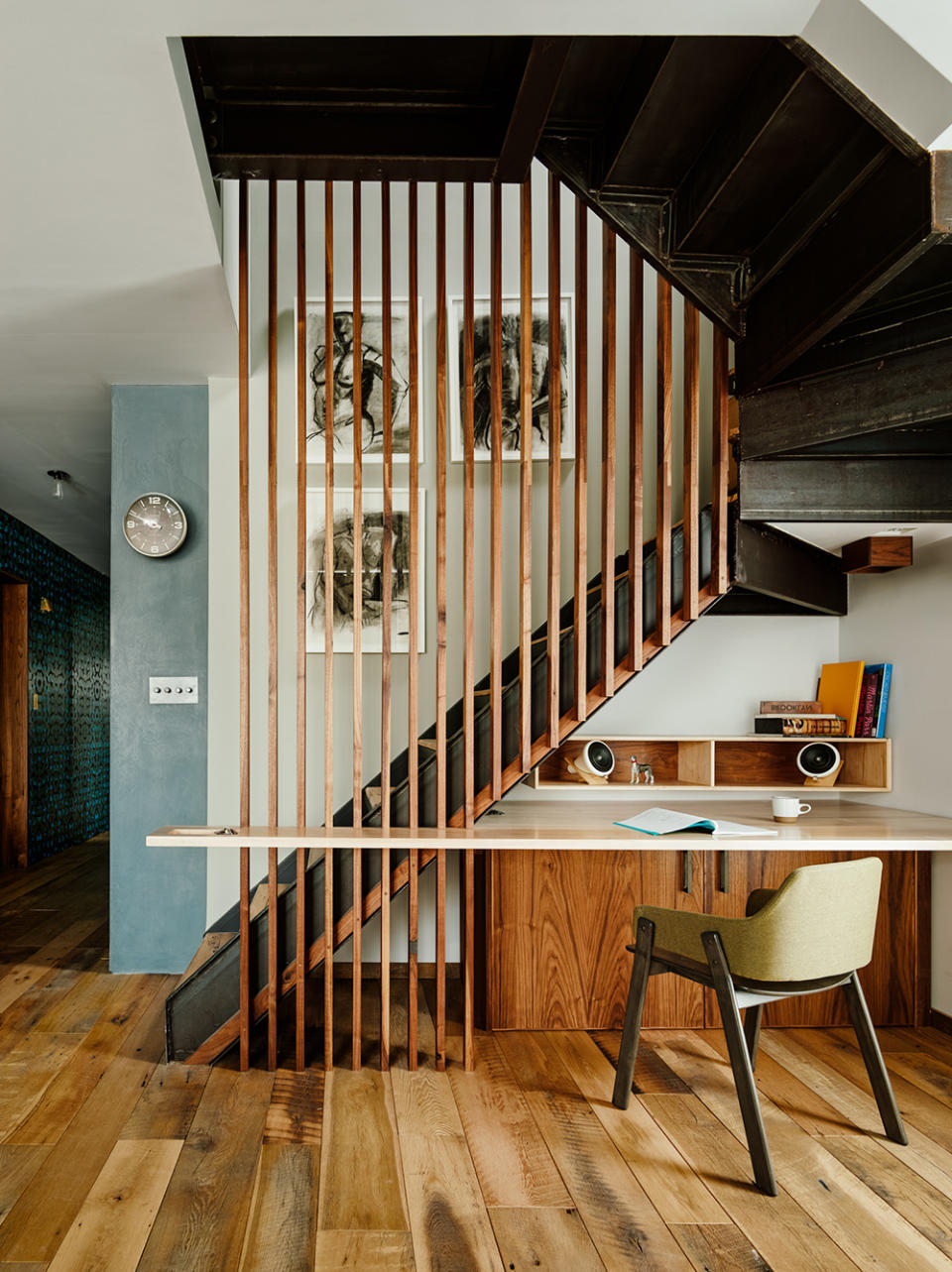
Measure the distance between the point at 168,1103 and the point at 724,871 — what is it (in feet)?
6.60

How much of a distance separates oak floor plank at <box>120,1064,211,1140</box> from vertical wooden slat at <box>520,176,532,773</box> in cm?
146

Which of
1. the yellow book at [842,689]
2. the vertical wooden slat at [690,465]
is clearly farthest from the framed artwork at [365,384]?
the yellow book at [842,689]

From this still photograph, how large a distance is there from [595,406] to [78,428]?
2.75m

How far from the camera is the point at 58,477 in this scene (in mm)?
6000

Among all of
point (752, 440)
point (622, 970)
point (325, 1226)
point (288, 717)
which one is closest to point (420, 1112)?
point (325, 1226)

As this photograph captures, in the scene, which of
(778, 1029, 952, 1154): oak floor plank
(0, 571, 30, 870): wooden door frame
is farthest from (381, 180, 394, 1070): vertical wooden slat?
(0, 571, 30, 870): wooden door frame

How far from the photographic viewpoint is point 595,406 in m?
4.31

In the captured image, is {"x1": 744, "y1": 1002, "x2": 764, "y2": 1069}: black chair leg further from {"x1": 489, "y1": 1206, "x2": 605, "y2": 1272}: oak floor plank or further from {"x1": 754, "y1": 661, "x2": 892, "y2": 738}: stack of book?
{"x1": 754, "y1": 661, "x2": 892, "y2": 738}: stack of book

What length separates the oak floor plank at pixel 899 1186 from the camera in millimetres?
2205

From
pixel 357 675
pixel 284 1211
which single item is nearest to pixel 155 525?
pixel 357 675

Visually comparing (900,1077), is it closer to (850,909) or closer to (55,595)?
(850,909)

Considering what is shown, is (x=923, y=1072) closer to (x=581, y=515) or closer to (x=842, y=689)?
(x=842, y=689)

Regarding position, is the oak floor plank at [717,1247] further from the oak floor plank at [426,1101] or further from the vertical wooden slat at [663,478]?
the vertical wooden slat at [663,478]

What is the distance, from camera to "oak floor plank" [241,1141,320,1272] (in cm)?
209
